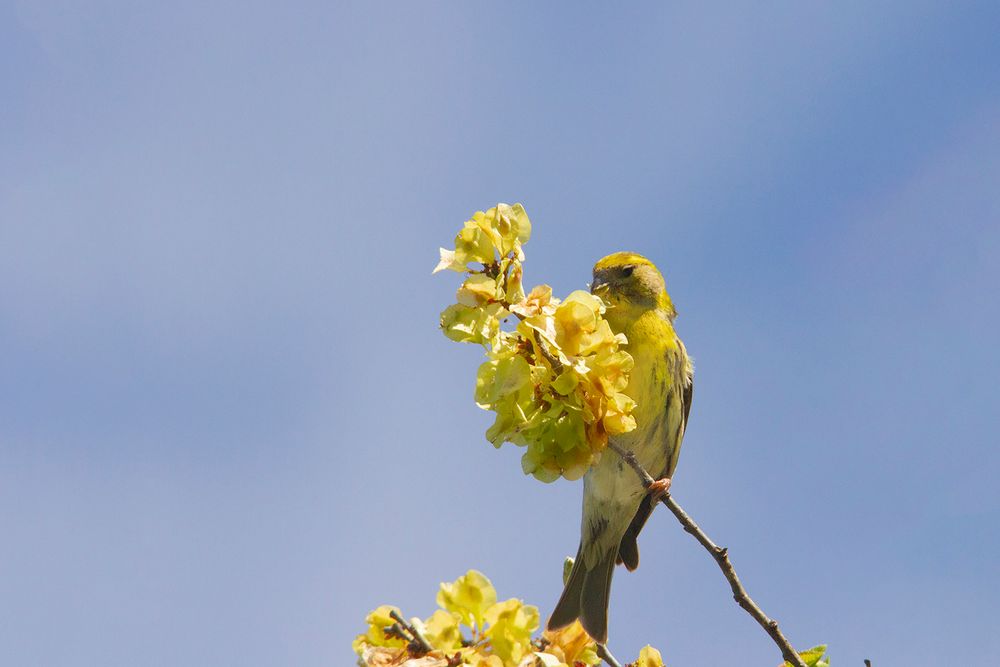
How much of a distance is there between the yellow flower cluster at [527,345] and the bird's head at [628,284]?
3.22 meters

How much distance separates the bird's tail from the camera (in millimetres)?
5906

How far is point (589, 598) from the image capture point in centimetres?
610

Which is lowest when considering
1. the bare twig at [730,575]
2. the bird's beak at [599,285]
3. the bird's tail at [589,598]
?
the bare twig at [730,575]

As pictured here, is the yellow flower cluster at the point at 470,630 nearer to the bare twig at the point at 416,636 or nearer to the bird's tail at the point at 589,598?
the bare twig at the point at 416,636

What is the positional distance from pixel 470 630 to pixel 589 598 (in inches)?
Result: 156

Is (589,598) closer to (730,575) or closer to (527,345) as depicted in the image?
(730,575)

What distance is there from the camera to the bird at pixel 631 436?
18.7 feet

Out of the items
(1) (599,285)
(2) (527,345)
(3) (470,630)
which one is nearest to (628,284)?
(1) (599,285)

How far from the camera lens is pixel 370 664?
2.25 meters

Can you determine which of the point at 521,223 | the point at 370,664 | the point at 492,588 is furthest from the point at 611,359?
the point at 370,664

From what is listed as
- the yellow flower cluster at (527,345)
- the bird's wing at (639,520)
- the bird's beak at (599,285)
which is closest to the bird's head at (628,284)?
the bird's beak at (599,285)

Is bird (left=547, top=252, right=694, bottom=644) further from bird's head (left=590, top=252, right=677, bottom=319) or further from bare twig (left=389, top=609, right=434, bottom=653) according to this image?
bare twig (left=389, top=609, right=434, bottom=653)

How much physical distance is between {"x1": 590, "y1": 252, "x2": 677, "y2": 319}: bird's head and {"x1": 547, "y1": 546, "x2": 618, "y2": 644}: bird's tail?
5.54 feet

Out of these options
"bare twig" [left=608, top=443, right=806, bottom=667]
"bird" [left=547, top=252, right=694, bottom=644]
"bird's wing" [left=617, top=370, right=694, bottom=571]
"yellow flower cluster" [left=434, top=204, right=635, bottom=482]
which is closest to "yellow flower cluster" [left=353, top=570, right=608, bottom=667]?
"yellow flower cluster" [left=434, top=204, right=635, bottom=482]
